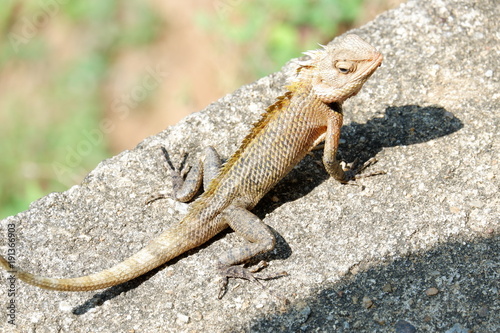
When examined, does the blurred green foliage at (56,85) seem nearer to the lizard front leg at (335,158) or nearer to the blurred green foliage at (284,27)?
the blurred green foliage at (284,27)

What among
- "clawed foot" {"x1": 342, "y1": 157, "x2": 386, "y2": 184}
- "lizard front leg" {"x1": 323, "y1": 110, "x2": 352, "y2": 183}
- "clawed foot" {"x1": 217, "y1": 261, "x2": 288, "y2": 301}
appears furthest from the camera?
"clawed foot" {"x1": 342, "y1": 157, "x2": 386, "y2": 184}

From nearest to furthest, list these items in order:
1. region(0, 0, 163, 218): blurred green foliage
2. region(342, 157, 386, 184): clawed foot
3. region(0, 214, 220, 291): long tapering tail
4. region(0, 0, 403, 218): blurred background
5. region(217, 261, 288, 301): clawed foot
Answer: region(0, 214, 220, 291): long tapering tail, region(217, 261, 288, 301): clawed foot, region(342, 157, 386, 184): clawed foot, region(0, 0, 403, 218): blurred background, region(0, 0, 163, 218): blurred green foliage

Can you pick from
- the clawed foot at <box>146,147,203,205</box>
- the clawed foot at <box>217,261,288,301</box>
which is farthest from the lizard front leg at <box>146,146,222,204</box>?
the clawed foot at <box>217,261,288,301</box>

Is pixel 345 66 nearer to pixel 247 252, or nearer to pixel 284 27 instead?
pixel 247 252

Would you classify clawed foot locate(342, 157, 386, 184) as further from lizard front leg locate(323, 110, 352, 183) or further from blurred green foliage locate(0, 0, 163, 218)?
blurred green foliage locate(0, 0, 163, 218)

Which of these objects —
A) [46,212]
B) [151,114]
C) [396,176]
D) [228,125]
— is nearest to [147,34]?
[151,114]

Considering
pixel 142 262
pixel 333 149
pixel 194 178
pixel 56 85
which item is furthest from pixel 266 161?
pixel 56 85

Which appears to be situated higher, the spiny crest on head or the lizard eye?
the spiny crest on head
